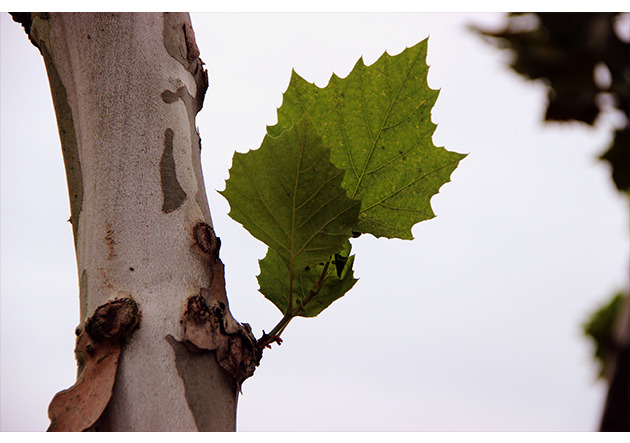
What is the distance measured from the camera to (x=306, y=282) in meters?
0.81

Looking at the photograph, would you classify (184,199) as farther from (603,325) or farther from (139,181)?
(603,325)

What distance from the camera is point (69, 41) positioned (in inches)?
31.2

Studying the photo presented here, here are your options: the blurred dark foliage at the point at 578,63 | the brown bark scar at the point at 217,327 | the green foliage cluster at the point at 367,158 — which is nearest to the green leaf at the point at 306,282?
the green foliage cluster at the point at 367,158

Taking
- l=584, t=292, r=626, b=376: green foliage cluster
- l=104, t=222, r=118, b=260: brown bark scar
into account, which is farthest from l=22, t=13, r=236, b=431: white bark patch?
l=584, t=292, r=626, b=376: green foliage cluster

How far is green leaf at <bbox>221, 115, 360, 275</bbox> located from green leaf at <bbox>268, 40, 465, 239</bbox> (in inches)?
4.5

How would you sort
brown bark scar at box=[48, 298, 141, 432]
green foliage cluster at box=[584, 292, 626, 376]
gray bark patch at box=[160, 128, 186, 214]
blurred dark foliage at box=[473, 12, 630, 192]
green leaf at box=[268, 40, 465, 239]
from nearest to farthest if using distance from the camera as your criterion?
blurred dark foliage at box=[473, 12, 630, 192] → green foliage cluster at box=[584, 292, 626, 376] → brown bark scar at box=[48, 298, 141, 432] → gray bark patch at box=[160, 128, 186, 214] → green leaf at box=[268, 40, 465, 239]

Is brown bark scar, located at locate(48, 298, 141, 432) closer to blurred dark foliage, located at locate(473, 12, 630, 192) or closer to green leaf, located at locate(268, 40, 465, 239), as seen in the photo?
green leaf, located at locate(268, 40, 465, 239)

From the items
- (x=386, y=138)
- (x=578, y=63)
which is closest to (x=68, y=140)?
(x=386, y=138)

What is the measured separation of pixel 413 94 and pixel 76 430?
603 millimetres

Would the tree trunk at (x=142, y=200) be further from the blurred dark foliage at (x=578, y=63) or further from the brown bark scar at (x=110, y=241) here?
the blurred dark foliage at (x=578, y=63)

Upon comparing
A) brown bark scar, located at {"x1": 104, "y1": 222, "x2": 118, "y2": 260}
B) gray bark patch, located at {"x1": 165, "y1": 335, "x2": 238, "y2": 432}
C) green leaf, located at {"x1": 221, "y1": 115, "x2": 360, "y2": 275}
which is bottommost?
gray bark patch, located at {"x1": 165, "y1": 335, "x2": 238, "y2": 432}

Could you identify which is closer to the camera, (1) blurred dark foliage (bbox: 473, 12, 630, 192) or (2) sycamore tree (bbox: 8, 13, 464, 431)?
(1) blurred dark foliage (bbox: 473, 12, 630, 192)

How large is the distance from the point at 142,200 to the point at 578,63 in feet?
1.74

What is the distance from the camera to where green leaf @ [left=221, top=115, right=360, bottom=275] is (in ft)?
2.19
